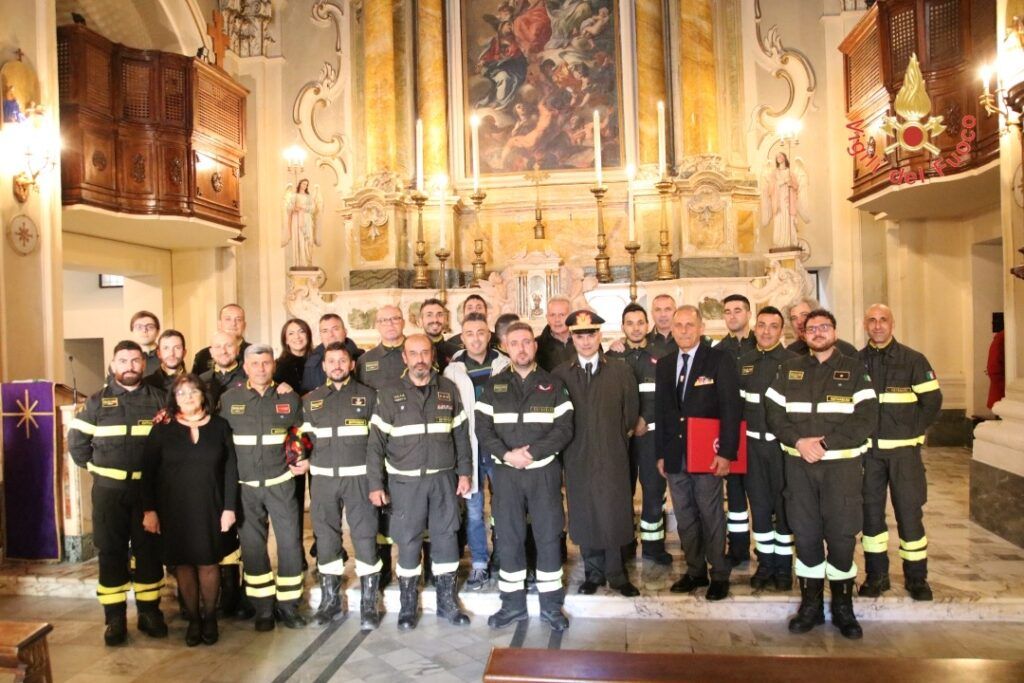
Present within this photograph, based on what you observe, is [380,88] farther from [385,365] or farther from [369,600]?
[369,600]

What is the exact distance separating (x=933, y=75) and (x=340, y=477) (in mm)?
6770

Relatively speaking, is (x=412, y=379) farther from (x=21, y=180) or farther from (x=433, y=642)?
(x=21, y=180)

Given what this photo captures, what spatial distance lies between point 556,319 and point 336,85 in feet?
25.4

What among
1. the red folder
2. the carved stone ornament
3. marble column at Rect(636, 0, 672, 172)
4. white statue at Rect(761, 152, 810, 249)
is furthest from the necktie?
marble column at Rect(636, 0, 672, 172)

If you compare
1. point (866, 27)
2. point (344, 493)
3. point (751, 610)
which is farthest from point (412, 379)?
point (866, 27)

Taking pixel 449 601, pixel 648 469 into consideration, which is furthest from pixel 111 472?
pixel 648 469

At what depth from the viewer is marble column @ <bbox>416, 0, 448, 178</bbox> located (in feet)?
36.0

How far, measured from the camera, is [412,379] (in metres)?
4.18

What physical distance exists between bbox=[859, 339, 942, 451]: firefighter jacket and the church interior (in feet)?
2.91

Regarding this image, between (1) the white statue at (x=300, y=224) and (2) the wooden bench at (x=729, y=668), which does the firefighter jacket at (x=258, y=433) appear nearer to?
(2) the wooden bench at (x=729, y=668)

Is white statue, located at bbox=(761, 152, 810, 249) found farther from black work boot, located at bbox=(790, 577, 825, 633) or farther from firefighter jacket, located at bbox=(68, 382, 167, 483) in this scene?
firefighter jacket, located at bbox=(68, 382, 167, 483)

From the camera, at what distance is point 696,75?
10406 millimetres

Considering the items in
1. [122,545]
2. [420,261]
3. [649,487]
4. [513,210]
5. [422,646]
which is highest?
[513,210]

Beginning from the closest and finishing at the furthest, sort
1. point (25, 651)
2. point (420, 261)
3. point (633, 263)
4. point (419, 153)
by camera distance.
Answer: point (25, 651) < point (633, 263) < point (420, 261) < point (419, 153)
